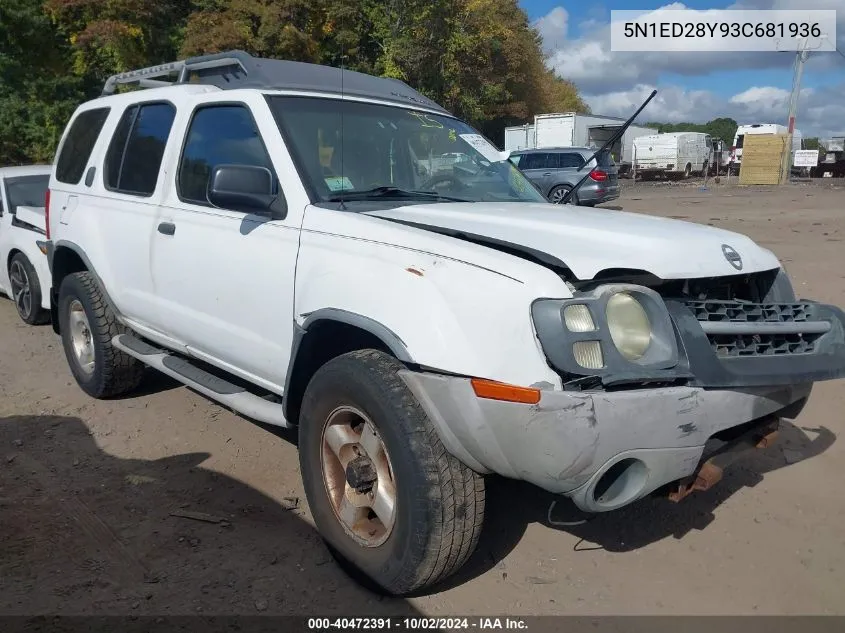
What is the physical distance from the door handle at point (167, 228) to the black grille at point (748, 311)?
2699mm

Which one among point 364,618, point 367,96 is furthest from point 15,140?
point 364,618

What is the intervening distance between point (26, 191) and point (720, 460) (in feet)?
25.7

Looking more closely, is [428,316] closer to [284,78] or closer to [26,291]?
[284,78]

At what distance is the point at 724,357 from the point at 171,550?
2490 millimetres

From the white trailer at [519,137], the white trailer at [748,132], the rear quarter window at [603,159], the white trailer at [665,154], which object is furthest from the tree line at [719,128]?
the rear quarter window at [603,159]

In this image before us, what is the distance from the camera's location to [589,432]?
226 centimetres

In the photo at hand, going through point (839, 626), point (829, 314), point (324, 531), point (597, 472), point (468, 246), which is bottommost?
point (839, 626)

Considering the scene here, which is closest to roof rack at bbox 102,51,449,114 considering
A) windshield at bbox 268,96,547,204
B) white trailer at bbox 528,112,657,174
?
windshield at bbox 268,96,547,204

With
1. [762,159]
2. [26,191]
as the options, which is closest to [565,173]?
[26,191]

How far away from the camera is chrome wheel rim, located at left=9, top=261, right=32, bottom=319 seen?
287 inches

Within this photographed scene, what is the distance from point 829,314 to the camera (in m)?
2.95

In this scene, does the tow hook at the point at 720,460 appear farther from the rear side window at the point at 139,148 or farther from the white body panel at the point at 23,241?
the white body panel at the point at 23,241

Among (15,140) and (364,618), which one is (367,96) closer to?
(364,618)

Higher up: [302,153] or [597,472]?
[302,153]
